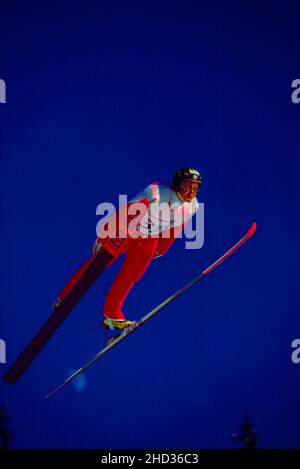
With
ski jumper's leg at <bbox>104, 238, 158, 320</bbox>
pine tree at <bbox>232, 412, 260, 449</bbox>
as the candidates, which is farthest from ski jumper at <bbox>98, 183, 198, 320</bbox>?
pine tree at <bbox>232, 412, 260, 449</bbox>

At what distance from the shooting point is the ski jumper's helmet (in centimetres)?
309

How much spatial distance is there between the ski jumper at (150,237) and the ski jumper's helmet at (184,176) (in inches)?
1.8

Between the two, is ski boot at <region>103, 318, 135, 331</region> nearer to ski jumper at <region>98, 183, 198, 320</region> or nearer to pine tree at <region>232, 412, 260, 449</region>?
ski jumper at <region>98, 183, 198, 320</region>

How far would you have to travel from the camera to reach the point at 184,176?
3.10 m

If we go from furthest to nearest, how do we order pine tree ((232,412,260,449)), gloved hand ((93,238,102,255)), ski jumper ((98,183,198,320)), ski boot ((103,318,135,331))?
pine tree ((232,412,260,449)) → ski boot ((103,318,135,331)) → gloved hand ((93,238,102,255)) → ski jumper ((98,183,198,320))

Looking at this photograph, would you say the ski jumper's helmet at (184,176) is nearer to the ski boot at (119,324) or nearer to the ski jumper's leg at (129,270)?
the ski jumper's leg at (129,270)

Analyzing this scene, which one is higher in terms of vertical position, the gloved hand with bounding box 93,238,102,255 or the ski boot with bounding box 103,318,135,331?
the gloved hand with bounding box 93,238,102,255

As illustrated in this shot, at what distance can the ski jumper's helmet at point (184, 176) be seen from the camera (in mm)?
3094

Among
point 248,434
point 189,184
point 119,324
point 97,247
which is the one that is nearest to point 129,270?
point 97,247

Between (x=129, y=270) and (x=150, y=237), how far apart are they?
9.6 inches
